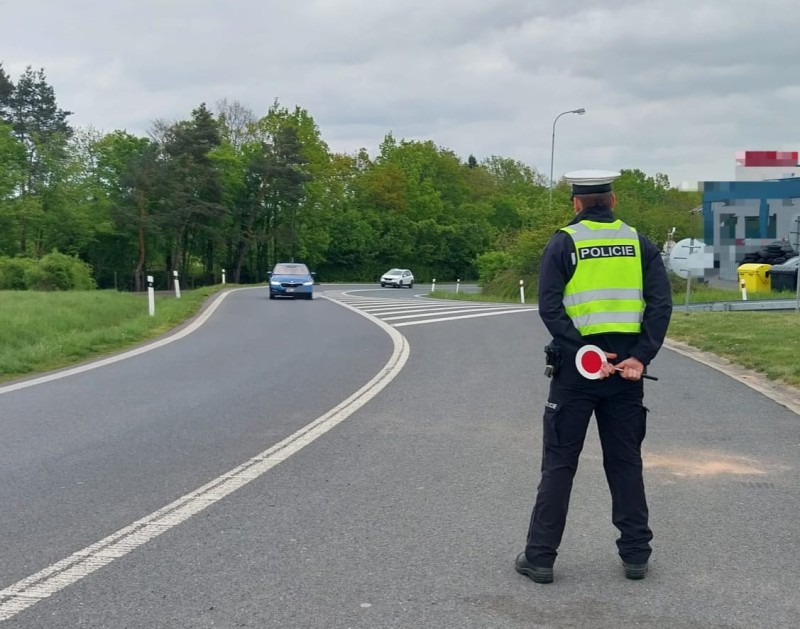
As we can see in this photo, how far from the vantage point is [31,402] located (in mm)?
9617

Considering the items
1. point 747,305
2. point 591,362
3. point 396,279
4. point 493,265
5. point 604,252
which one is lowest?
point 747,305

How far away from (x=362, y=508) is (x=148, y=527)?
1241 millimetres

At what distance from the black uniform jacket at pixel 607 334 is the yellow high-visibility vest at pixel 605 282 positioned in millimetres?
35

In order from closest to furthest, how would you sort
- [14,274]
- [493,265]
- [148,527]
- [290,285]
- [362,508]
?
[148,527] < [362,508] < [290,285] < [14,274] < [493,265]

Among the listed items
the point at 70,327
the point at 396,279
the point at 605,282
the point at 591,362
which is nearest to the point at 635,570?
the point at 591,362

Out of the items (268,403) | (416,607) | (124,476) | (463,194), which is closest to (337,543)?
(416,607)

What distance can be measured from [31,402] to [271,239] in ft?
211

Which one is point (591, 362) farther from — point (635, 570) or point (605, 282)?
point (635, 570)

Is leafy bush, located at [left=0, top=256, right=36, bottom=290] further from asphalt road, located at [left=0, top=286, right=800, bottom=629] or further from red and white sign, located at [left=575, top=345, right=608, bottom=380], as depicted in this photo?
red and white sign, located at [left=575, top=345, right=608, bottom=380]

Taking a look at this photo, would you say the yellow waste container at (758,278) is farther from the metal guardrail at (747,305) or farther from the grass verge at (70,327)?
the grass verge at (70,327)

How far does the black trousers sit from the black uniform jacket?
0.16 m

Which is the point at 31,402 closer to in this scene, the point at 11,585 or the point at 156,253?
the point at 11,585

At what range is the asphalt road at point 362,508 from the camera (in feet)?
13.1

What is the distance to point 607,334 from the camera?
429cm
